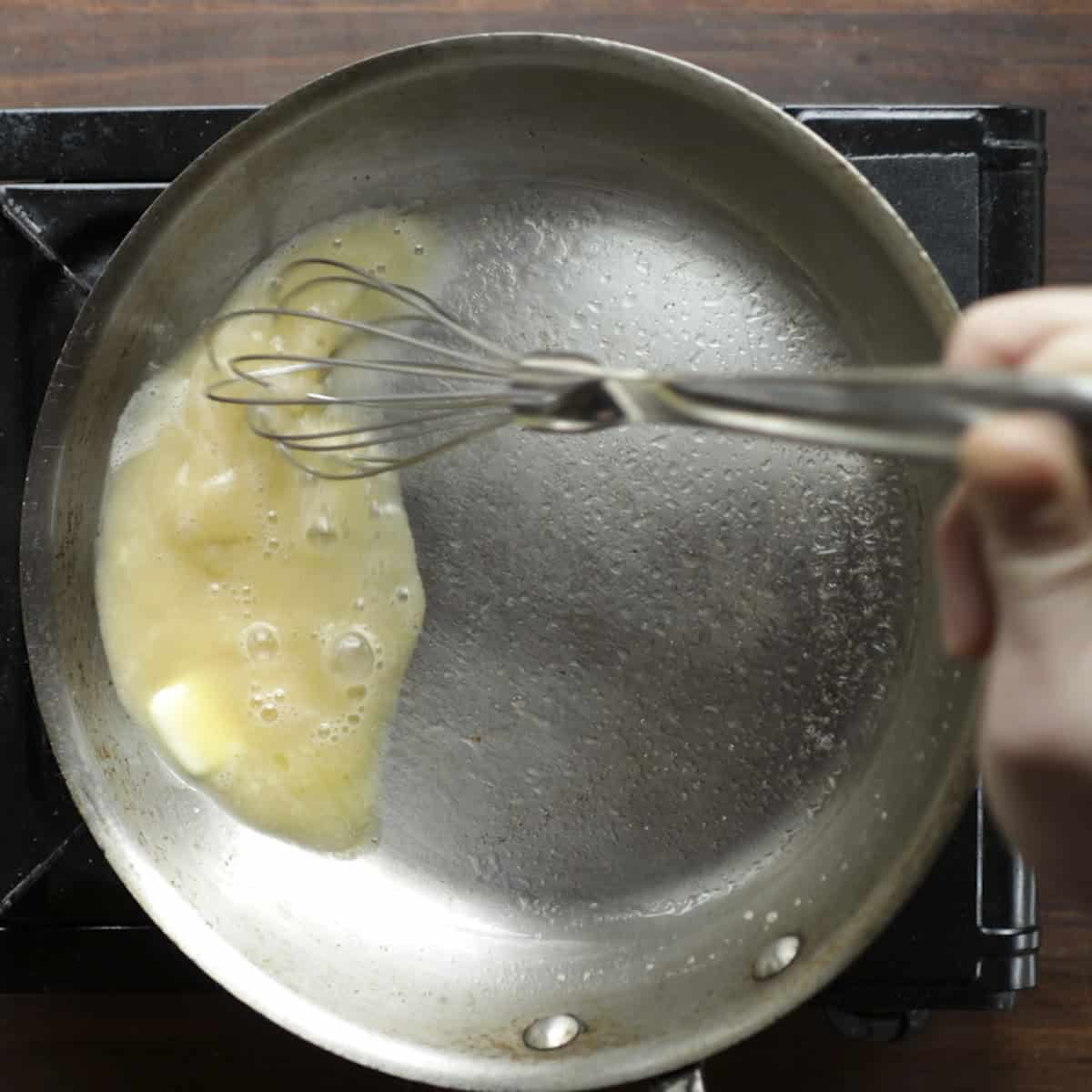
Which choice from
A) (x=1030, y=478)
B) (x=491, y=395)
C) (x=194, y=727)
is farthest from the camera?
(x=194, y=727)

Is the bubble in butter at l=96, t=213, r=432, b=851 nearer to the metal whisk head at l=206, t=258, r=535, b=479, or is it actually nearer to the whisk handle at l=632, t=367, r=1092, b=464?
the metal whisk head at l=206, t=258, r=535, b=479

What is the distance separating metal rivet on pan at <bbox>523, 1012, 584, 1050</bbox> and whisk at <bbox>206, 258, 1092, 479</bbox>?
0.27 meters

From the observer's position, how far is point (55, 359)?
0.57m

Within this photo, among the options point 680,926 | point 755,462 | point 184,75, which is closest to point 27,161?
point 184,75

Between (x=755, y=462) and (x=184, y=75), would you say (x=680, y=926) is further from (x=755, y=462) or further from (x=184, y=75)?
(x=184, y=75)

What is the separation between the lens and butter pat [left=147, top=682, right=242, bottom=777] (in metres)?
0.56

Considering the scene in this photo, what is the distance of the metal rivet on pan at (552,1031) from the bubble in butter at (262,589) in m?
0.12

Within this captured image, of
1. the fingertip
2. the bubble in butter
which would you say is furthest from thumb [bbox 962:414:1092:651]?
the bubble in butter

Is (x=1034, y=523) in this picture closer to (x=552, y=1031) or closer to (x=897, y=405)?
(x=897, y=405)

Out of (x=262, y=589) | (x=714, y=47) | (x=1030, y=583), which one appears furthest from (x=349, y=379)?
(x=1030, y=583)

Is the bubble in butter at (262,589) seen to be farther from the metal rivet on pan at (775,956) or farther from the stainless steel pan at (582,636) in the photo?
the metal rivet on pan at (775,956)

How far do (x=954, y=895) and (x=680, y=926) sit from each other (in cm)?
13

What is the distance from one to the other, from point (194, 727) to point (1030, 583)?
0.40 meters

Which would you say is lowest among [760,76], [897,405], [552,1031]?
[552,1031]
